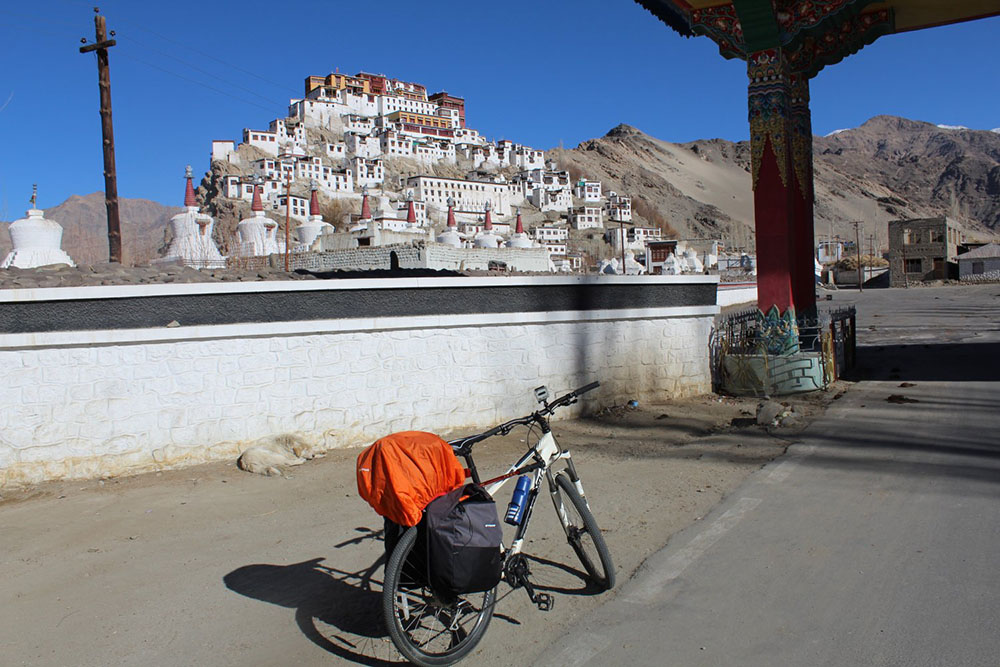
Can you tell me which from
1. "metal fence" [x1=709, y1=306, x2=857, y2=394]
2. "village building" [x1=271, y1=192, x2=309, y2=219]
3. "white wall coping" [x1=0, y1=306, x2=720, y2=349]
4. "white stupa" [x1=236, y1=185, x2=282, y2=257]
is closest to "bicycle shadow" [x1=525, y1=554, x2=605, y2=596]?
"white wall coping" [x1=0, y1=306, x2=720, y2=349]

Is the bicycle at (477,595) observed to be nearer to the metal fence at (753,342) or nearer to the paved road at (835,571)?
the paved road at (835,571)

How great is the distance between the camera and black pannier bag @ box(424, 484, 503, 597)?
317cm

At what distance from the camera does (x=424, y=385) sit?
317 inches

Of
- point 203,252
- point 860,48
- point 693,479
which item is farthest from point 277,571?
point 203,252

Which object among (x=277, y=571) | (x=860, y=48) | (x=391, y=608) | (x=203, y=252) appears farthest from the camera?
(x=203, y=252)

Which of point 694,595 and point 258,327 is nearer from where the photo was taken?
point 694,595

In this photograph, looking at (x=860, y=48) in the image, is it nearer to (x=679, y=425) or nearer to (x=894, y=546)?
(x=679, y=425)

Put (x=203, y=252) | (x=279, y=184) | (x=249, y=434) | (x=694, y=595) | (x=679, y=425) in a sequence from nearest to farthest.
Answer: (x=694, y=595)
(x=249, y=434)
(x=679, y=425)
(x=203, y=252)
(x=279, y=184)

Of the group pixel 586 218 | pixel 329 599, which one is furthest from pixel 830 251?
pixel 329 599

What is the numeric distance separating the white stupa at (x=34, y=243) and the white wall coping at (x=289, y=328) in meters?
8.36

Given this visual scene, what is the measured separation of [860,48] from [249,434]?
1177 cm

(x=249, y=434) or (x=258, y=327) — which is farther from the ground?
(x=258, y=327)

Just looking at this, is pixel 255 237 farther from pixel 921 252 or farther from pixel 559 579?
pixel 921 252

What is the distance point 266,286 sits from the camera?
274 inches
